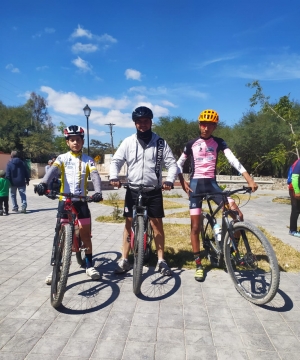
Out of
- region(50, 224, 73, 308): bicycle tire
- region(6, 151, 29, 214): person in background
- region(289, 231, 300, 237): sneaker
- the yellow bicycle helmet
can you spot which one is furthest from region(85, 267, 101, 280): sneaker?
region(6, 151, 29, 214): person in background

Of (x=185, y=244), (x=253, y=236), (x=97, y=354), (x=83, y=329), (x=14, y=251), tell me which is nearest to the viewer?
(x=97, y=354)

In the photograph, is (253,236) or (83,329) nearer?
(83,329)

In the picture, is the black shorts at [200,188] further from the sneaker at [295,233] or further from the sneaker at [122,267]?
the sneaker at [295,233]

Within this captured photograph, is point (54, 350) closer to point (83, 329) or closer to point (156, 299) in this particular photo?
point (83, 329)

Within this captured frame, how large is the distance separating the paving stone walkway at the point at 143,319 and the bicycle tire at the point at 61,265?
0.16 meters

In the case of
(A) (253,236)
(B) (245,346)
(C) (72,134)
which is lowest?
(B) (245,346)

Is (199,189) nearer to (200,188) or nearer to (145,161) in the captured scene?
(200,188)

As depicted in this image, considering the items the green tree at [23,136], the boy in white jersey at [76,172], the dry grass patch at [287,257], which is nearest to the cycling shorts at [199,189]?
the boy in white jersey at [76,172]

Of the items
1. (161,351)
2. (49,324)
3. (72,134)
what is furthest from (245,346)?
(72,134)

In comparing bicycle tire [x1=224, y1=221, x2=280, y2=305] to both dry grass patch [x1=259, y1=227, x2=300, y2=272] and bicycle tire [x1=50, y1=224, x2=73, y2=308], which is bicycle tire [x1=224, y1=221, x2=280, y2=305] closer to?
dry grass patch [x1=259, y1=227, x2=300, y2=272]

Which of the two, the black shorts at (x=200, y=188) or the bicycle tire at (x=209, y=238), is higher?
the black shorts at (x=200, y=188)

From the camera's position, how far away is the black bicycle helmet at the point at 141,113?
392cm

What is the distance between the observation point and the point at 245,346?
2594 millimetres

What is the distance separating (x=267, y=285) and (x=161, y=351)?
4.99 ft
